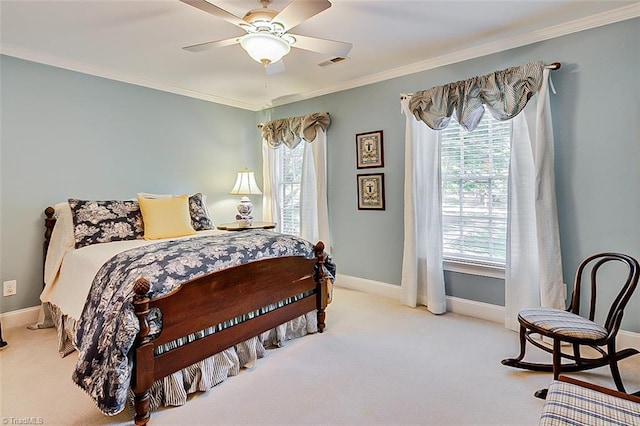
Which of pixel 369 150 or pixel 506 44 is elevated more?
pixel 506 44

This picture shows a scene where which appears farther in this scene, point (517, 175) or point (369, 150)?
point (369, 150)

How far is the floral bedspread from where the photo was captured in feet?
5.65

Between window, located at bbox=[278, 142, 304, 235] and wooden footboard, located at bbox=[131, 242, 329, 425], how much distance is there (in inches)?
75.6

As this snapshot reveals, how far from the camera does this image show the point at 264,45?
2.19 metres

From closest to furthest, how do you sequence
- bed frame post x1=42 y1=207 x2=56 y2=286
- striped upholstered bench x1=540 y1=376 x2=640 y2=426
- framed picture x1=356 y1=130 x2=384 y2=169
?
striped upholstered bench x1=540 y1=376 x2=640 y2=426, bed frame post x1=42 y1=207 x2=56 y2=286, framed picture x1=356 y1=130 x2=384 y2=169

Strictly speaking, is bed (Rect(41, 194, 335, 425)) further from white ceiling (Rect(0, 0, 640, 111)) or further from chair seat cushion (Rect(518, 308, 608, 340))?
chair seat cushion (Rect(518, 308, 608, 340))

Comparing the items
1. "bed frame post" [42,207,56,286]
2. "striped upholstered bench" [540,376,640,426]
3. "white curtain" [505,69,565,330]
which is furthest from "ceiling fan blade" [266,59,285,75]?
"striped upholstered bench" [540,376,640,426]

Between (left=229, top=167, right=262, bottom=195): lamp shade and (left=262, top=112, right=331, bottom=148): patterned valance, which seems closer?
(left=262, top=112, right=331, bottom=148): patterned valance

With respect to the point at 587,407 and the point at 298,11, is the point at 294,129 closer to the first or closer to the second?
the point at 298,11

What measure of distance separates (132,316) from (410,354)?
1.87 metres

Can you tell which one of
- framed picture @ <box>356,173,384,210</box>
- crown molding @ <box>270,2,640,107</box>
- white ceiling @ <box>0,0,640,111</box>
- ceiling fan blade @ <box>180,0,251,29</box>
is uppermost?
white ceiling @ <box>0,0,640,111</box>

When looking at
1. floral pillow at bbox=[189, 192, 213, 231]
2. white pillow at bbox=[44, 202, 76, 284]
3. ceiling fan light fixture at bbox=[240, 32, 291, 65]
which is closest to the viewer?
ceiling fan light fixture at bbox=[240, 32, 291, 65]

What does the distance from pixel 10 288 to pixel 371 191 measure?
363 cm

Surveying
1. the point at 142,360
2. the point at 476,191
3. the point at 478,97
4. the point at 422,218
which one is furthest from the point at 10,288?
the point at 478,97
